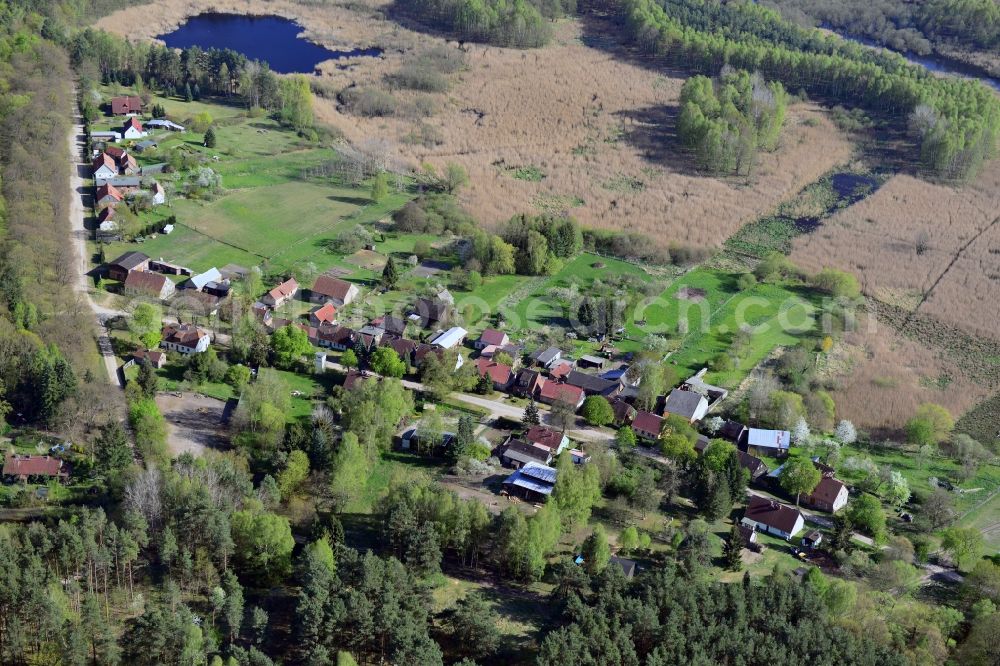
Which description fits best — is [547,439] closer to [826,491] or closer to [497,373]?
[497,373]

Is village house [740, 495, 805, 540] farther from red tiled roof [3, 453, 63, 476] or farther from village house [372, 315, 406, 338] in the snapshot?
red tiled roof [3, 453, 63, 476]

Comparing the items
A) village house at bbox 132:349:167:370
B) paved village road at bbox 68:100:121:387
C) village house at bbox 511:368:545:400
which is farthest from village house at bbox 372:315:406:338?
paved village road at bbox 68:100:121:387

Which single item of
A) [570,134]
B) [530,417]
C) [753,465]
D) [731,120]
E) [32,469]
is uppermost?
[731,120]

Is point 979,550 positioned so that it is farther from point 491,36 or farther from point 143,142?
point 491,36

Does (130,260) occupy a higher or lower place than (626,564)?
higher

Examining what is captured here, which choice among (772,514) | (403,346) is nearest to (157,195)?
(403,346)

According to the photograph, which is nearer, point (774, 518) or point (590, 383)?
point (774, 518)
